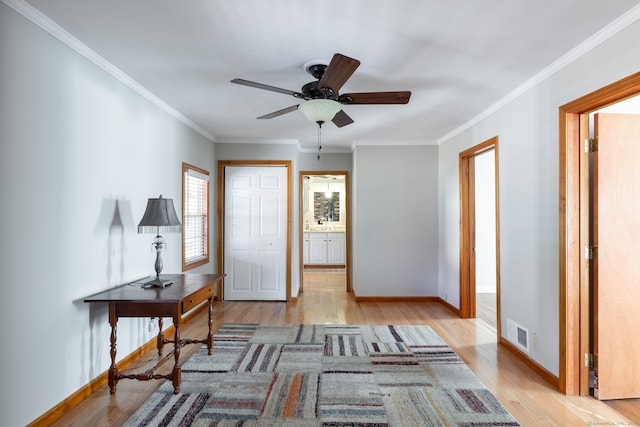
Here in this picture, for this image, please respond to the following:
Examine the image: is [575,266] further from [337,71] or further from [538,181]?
[337,71]

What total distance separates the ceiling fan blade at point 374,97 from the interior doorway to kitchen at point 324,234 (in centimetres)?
441

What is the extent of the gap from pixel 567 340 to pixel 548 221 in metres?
0.90

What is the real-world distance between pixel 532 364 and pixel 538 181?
1.55 m

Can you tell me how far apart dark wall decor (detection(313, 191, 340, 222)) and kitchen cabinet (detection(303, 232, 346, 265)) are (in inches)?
31.7

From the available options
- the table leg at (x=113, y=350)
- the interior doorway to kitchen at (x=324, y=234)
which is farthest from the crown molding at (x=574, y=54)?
the interior doorway to kitchen at (x=324, y=234)

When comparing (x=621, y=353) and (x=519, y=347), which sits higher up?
(x=621, y=353)

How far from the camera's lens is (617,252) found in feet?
8.34

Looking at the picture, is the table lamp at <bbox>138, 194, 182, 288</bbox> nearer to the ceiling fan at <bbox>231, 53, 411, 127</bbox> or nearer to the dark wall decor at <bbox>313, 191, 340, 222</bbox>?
the ceiling fan at <bbox>231, 53, 411, 127</bbox>

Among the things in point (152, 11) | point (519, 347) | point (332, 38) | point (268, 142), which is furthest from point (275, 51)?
point (519, 347)

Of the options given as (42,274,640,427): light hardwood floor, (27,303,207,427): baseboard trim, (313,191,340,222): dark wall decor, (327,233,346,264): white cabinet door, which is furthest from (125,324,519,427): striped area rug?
(313,191,340,222): dark wall decor

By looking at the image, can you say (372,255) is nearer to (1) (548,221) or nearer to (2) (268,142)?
(2) (268,142)

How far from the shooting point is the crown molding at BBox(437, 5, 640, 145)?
208 centimetres

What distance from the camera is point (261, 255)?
17.9ft

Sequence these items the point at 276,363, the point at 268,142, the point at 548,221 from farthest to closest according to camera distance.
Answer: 1. the point at 268,142
2. the point at 276,363
3. the point at 548,221
